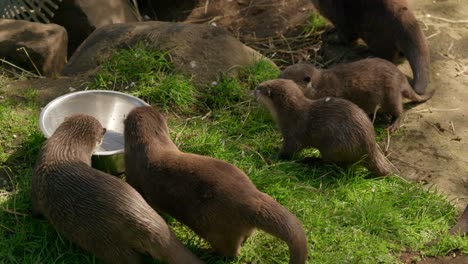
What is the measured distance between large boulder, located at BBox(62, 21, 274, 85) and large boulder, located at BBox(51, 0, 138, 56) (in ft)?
3.30

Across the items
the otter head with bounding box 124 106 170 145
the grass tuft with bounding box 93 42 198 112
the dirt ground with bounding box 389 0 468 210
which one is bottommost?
the dirt ground with bounding box 389 0 468 210

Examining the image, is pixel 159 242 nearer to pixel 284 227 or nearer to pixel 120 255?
pixel 120 255

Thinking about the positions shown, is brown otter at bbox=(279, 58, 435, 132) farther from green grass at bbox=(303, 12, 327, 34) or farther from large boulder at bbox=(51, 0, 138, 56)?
large boulder at bbox=(51, 0, 138, 56)

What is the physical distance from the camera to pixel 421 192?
459 cm

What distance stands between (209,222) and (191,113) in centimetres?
189

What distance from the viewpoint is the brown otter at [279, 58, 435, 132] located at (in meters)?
5.25

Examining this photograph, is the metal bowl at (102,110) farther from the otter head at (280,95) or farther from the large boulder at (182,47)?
the otter head at (280,95)

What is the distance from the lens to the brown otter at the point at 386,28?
5852 mm

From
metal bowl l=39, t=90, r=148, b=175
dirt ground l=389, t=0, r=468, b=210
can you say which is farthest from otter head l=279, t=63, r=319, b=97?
metal bowl l=39, t=90, r=148, b=175

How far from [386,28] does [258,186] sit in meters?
2.40

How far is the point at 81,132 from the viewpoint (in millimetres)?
4145

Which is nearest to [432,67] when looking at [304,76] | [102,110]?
[304,76]

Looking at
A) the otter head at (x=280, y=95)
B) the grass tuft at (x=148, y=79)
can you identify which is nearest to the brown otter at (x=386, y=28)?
the otter head at (x=280, y=95)

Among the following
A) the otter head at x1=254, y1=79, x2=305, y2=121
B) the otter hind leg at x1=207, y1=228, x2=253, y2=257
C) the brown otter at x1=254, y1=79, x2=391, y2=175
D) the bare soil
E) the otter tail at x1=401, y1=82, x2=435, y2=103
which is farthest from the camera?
the otter tail at x1=401, y1=82, x2=435, y2=103
